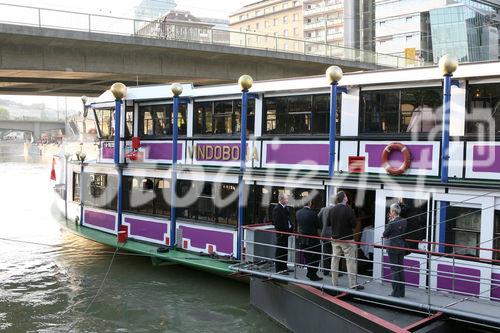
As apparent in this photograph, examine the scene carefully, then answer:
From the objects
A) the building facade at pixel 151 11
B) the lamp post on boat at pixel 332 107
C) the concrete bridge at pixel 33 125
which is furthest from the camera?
the concrete bridge at pixel 33 125

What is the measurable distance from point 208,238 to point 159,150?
2976mm

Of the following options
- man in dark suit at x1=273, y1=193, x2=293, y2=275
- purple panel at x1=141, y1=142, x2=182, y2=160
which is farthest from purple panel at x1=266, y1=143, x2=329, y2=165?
purple panel at x1=141, y1=142, x2=182, y2=160

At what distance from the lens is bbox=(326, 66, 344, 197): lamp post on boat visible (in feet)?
33.7

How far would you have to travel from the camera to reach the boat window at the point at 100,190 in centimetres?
1561

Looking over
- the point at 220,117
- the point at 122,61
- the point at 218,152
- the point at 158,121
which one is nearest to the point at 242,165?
the point at 218,152

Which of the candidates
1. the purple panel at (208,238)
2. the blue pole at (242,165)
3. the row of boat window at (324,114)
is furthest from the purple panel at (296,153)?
the purple panel at (208,238)

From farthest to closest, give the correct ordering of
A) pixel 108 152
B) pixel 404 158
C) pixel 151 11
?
pixel 151 11 → pixel 108 152 → pixel 404 158

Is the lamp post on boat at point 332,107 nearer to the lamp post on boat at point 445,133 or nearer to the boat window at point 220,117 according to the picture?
the lamp post on boat at point 445,133

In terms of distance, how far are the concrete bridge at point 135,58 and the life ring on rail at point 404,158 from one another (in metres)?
16.4

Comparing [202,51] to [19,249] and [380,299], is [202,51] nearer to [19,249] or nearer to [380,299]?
[19,249]

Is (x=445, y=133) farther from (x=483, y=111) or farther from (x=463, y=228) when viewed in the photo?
(x=463, y=228)

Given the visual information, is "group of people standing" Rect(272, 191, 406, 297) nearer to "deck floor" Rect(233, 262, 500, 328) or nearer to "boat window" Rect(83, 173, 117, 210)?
Result: "deck floor" Rect(233, 262, 500, 328)

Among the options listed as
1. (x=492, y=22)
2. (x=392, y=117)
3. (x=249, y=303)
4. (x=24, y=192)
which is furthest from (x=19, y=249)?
(x=492, y=22)

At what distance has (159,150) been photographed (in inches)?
569
